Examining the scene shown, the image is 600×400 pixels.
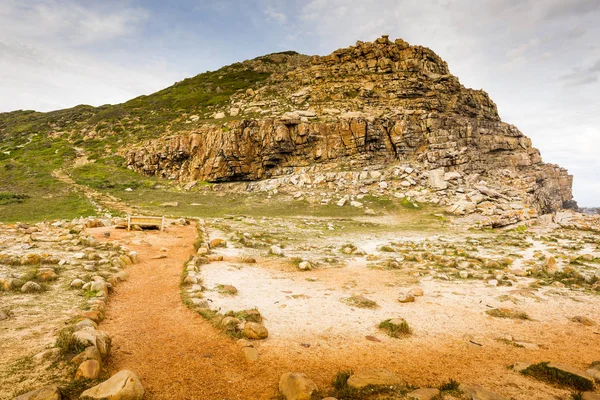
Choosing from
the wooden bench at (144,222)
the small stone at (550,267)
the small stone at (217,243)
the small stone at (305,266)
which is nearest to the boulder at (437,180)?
the small stone at (550,267)

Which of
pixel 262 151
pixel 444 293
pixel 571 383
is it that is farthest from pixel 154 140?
pixel 571 383

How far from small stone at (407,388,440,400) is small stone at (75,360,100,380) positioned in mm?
4488

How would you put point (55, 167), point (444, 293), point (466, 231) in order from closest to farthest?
point (444, 293) < point (466, 231) < point (55, 167)

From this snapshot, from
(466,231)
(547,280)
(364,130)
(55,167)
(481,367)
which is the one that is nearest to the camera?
(481,367)

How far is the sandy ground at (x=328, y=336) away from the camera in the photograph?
4.89 m

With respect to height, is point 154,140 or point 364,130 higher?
point 364,130

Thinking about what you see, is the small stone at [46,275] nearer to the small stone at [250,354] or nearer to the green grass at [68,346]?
the green grass at [68,346]

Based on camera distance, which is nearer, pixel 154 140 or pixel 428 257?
pixel 428 257

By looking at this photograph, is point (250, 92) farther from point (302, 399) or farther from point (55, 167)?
point (302, 399)

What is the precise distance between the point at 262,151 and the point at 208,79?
74252 mm

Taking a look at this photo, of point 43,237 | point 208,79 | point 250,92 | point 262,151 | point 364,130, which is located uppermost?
point 208,79

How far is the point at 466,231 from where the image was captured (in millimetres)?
26016

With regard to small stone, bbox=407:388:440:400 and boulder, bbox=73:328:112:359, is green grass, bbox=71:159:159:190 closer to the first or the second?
boulder, bbox=73:328:112:359

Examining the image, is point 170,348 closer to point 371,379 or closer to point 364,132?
point 371,379
